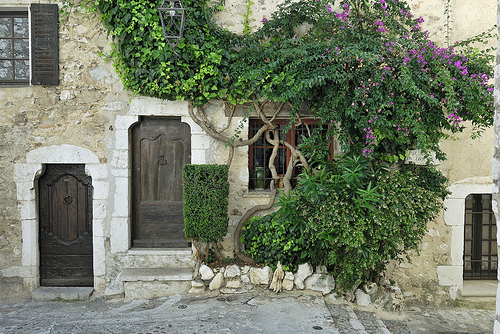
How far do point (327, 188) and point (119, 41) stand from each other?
317 centimetres

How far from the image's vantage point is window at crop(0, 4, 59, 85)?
4.92 m

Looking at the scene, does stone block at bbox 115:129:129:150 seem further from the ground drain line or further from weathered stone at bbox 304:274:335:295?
the ground drain line

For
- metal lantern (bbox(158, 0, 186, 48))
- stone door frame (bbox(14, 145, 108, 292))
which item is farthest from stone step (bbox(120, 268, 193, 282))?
metal lantern (bbox(158, 0, 186, 48))

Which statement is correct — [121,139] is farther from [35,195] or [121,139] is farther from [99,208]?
[35,195]

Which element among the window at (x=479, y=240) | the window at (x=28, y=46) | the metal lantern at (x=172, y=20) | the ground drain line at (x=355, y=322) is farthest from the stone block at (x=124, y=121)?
the window at (x=479, y=240)

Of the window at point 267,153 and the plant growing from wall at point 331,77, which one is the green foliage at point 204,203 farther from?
the window at point 267,153

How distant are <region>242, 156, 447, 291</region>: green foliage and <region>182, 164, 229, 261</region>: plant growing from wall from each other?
21.1 inches

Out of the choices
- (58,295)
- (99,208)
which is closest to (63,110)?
(99,208)

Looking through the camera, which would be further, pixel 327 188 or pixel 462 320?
pixel 462 320

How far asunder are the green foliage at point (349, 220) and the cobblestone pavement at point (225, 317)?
45cm

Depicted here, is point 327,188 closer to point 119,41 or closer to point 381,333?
point 381,333

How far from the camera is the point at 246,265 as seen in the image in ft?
16.1

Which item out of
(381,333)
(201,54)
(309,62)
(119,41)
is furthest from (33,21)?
(381,333)

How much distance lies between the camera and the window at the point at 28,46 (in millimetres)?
4922
